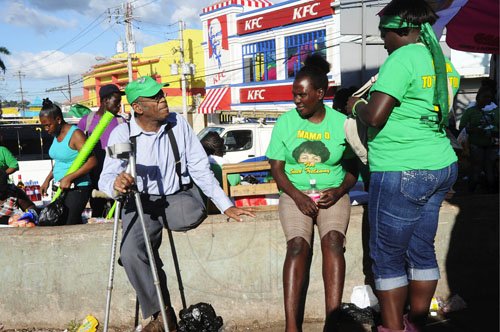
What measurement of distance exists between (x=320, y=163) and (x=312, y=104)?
16.7 inches

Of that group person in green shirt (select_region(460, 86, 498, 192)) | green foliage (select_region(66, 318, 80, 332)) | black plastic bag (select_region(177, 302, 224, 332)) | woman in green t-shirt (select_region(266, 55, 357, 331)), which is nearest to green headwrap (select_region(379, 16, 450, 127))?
woman in green t-shirt (select_region(266, 55, 357, 331))

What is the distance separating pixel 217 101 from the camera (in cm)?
2641

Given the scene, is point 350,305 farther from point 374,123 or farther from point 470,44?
point 470,44

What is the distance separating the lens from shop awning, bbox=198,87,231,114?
2608 centimetres

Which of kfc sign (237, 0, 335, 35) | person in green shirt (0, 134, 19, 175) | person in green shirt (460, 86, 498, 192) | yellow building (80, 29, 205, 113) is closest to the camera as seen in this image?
person in green shirt (0, 134, 19, 175)

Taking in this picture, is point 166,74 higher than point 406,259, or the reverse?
point 166,74

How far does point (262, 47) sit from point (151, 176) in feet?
71.4

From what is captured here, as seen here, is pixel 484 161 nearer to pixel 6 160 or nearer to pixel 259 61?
pixel 6 160

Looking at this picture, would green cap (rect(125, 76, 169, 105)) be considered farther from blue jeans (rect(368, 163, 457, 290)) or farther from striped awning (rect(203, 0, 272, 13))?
striped awning (rect(203, 0, 272, 13))

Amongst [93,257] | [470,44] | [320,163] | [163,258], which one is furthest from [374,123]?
[470,44]

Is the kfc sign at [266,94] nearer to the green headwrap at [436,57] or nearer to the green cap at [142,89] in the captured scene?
the green cap at [142,89]

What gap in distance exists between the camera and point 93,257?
372 centimetres

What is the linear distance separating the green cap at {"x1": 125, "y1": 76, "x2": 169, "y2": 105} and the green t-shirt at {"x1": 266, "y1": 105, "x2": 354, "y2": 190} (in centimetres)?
94

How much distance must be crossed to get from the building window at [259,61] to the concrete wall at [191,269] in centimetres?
2058
